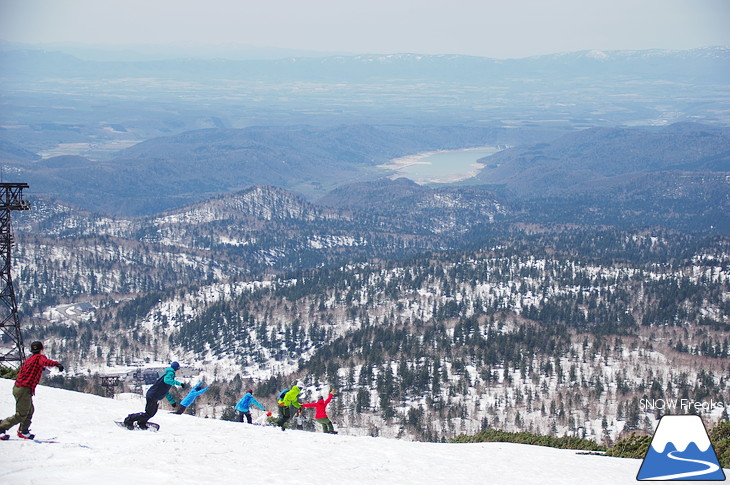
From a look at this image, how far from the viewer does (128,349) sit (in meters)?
186

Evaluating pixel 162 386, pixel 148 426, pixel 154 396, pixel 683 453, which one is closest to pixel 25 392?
pixel 154 396

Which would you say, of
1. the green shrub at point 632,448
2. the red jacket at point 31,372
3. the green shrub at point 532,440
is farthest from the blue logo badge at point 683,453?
the red jacket at point 31,372

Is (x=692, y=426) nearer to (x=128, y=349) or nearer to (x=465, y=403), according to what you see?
(x=465, y=403)

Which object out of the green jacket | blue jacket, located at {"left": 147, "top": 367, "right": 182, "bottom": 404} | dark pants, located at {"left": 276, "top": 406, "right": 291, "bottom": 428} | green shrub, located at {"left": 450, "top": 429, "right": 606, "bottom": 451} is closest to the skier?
blue jacket, located at {"left": 147, "top": 367, "right": 182, "bottom": 404}

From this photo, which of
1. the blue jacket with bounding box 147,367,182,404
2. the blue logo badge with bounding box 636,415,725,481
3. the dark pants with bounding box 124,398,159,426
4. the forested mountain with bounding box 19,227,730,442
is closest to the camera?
the blue logo badge with bounding box 636,415,725,481

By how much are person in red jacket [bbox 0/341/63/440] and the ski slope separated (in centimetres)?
67

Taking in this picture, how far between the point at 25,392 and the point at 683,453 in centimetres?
3107

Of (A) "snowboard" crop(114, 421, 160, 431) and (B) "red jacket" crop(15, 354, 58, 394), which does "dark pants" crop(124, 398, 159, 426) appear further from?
(B) "red jacket" crop(15, 354, 58, 394)

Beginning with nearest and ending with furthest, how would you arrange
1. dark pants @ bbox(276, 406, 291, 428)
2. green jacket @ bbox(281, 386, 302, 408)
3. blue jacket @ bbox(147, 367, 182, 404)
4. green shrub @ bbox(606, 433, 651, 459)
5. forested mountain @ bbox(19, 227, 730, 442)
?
blue jacket @ bbox(147, 367, 182, 404)
green jacket @ bbox(281, 386, 302, 408)
dark pants @ bbox(276, 406, 291, 428)
green shrub @ bbox(606, 433, 651, 459)
forested mountain @ bbox(19, 227, 730, 442)

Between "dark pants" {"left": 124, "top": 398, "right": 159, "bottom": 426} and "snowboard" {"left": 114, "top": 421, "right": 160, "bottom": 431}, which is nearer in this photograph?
"dark pants" {"left": 124, "top": 398, "right": 159, "bottom": 426}

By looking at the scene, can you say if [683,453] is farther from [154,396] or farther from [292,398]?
[154,396]

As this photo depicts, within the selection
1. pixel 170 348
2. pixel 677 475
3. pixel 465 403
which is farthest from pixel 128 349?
pixel 677 475

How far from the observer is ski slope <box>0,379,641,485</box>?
28906 millimetres

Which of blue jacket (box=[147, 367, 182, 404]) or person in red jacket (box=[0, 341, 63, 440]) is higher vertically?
person in red jacket (box=[0, 341, 63, 440])
